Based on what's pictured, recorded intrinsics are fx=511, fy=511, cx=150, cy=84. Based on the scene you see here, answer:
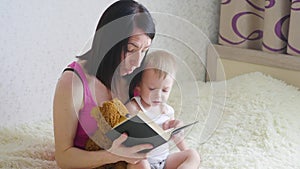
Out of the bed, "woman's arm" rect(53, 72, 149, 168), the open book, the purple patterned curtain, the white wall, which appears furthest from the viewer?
the purple patterned curtain

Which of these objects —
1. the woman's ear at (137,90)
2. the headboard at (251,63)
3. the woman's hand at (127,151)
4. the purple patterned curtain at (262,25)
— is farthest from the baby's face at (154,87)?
the purple patterned curtain at (262,25)

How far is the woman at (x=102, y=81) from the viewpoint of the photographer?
48.9 inches

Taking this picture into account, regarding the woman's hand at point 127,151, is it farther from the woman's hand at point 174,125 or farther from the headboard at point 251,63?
the headboard at point 251,63

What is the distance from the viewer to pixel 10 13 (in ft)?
5.48

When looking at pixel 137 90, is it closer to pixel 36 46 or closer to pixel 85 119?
pixel 85 119

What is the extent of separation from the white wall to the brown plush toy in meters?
0.56

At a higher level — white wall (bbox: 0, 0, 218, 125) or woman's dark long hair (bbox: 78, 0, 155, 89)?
woman's dark long hair (bbox: 78, 0, 155, 89)

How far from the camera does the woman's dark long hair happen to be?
4.08 feet

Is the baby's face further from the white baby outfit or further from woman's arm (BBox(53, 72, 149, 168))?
woman's arm (BBox(53, 72, 149, 168))

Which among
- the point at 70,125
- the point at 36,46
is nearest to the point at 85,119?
the point at 70,125

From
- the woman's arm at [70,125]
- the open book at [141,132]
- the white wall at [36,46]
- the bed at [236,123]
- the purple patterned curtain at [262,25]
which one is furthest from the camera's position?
the purple patterned curtain at [262,25]

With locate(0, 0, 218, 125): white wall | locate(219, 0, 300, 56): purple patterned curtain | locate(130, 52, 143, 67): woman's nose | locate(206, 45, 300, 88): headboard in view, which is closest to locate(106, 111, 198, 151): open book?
locate(130, 52, 143, 67): woman's nose

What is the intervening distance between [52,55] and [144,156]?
2.38ft

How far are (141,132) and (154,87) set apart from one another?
131 mm
